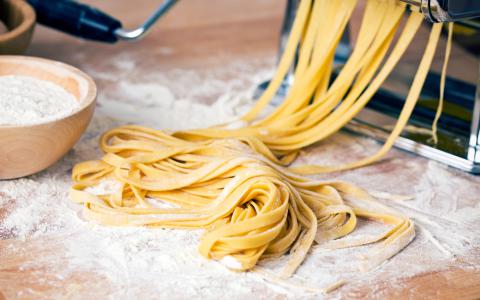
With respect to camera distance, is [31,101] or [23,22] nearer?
[31,101]

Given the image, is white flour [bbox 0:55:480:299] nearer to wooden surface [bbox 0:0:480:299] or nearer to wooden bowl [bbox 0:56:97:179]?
wooden bowl [bbox 0:56:97:179]

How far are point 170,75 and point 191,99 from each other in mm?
127

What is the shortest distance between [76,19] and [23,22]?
0.45 ft

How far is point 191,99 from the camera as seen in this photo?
150cm

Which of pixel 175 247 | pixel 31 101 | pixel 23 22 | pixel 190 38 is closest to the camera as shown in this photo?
pixel 175 247

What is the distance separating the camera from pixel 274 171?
1.09 meters

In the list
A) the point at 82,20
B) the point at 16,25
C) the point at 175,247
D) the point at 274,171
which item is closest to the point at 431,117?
the point at 274,171

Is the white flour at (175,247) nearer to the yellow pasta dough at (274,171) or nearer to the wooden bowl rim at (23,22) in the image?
the yellow pasta dough at (274,171)

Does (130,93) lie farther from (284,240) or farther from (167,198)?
(284,240)

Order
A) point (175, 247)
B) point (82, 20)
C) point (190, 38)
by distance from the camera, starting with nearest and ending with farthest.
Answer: point (175, 247) → point (82, 20) → point (190, 38)

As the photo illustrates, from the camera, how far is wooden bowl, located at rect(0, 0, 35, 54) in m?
1.30

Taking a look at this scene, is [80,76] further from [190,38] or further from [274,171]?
[190,38]

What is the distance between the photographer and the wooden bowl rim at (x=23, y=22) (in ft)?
4.25

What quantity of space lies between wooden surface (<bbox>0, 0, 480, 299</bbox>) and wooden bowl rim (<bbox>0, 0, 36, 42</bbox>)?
0.72 feet
